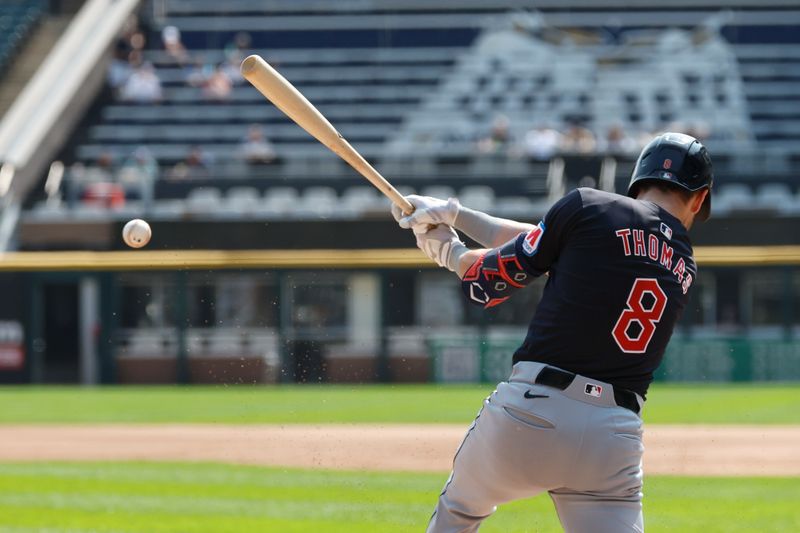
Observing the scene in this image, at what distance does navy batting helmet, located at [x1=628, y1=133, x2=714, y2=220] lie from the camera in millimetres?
3859

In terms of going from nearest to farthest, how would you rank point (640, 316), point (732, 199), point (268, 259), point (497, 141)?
point (640, 316)
point (268, 259)
point (732, 199)
point (497, 141)

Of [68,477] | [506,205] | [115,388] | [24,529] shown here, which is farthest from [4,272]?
[24,529]

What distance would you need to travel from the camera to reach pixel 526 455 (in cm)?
360

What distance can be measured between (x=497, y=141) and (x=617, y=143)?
88.1 inches

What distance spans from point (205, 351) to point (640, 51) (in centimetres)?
1167

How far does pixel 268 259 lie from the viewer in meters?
18.5

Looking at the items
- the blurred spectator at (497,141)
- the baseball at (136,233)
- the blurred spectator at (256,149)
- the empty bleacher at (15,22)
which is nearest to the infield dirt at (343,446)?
the baseball at (136,233)

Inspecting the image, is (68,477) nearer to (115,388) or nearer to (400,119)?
(115,388)

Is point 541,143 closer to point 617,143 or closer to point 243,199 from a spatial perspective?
point 617,143

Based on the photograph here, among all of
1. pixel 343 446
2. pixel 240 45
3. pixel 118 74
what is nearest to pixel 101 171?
pixel 118 74

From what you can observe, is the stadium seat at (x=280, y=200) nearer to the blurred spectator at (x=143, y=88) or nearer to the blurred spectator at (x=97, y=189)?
the blurred spectator at (x=97, y=189)

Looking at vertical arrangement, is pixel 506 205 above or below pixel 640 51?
below

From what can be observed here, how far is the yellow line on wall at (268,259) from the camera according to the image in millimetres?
18344

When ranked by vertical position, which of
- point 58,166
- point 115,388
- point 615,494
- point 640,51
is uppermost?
point 640,51
